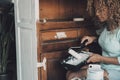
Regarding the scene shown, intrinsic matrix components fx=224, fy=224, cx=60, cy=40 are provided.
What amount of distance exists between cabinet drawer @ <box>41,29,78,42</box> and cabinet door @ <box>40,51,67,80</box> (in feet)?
0.58

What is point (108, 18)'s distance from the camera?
2131 mm

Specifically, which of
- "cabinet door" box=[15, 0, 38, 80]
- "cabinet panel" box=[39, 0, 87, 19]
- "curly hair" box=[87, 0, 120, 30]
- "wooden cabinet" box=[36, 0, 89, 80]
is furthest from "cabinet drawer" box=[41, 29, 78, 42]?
"curly hair" box=[87, 0, 120, 30]

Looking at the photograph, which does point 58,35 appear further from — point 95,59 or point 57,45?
point 95,59

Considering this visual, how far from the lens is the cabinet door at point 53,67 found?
2536mm

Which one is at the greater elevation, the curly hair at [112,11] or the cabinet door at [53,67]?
the curly hair at [112,11]

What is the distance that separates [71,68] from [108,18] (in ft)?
2.00

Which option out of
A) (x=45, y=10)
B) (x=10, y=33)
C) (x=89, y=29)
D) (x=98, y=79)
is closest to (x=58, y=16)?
(x=45, y=10)

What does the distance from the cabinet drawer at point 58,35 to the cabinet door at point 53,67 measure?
0.58 feet

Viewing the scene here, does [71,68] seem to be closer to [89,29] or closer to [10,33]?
[89,29]

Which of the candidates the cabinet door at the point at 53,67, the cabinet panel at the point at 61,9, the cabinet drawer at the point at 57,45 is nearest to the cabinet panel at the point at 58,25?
the cabinet drawer at the point at 57,45

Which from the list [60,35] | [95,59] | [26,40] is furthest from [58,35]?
[95,59]

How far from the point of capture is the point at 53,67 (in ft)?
8.66

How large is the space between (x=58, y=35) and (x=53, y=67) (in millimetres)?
389

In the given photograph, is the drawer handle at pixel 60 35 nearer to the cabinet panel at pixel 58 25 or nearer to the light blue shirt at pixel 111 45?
the cabinet panel at pixel 58 25
